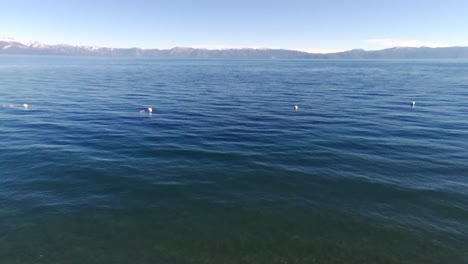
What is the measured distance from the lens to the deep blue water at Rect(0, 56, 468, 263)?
11.8 m

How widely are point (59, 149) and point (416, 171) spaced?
27.2 metres

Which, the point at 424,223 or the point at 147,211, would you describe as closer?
the point at 424,223

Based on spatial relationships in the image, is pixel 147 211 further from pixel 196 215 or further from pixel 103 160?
pixel 103 160

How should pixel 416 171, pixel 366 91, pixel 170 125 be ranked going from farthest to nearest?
pixel 366 91, pixel 170 125, pixel 416 171

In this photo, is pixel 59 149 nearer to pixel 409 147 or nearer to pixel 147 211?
pixel 147 211

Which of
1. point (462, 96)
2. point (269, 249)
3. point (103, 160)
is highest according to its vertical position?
point (462, 96)

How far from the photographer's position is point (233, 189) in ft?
55.0

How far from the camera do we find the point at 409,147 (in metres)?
23.3

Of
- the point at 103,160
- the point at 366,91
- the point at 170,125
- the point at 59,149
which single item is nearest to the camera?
the point at 103,160

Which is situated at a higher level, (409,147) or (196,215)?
(409,147)

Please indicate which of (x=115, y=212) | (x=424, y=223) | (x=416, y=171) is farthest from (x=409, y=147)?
(x=115, y=212)

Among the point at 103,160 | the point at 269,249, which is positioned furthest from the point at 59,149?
the point at 269,249

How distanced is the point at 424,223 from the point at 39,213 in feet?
63.0

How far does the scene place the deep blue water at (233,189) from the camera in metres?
11.8
